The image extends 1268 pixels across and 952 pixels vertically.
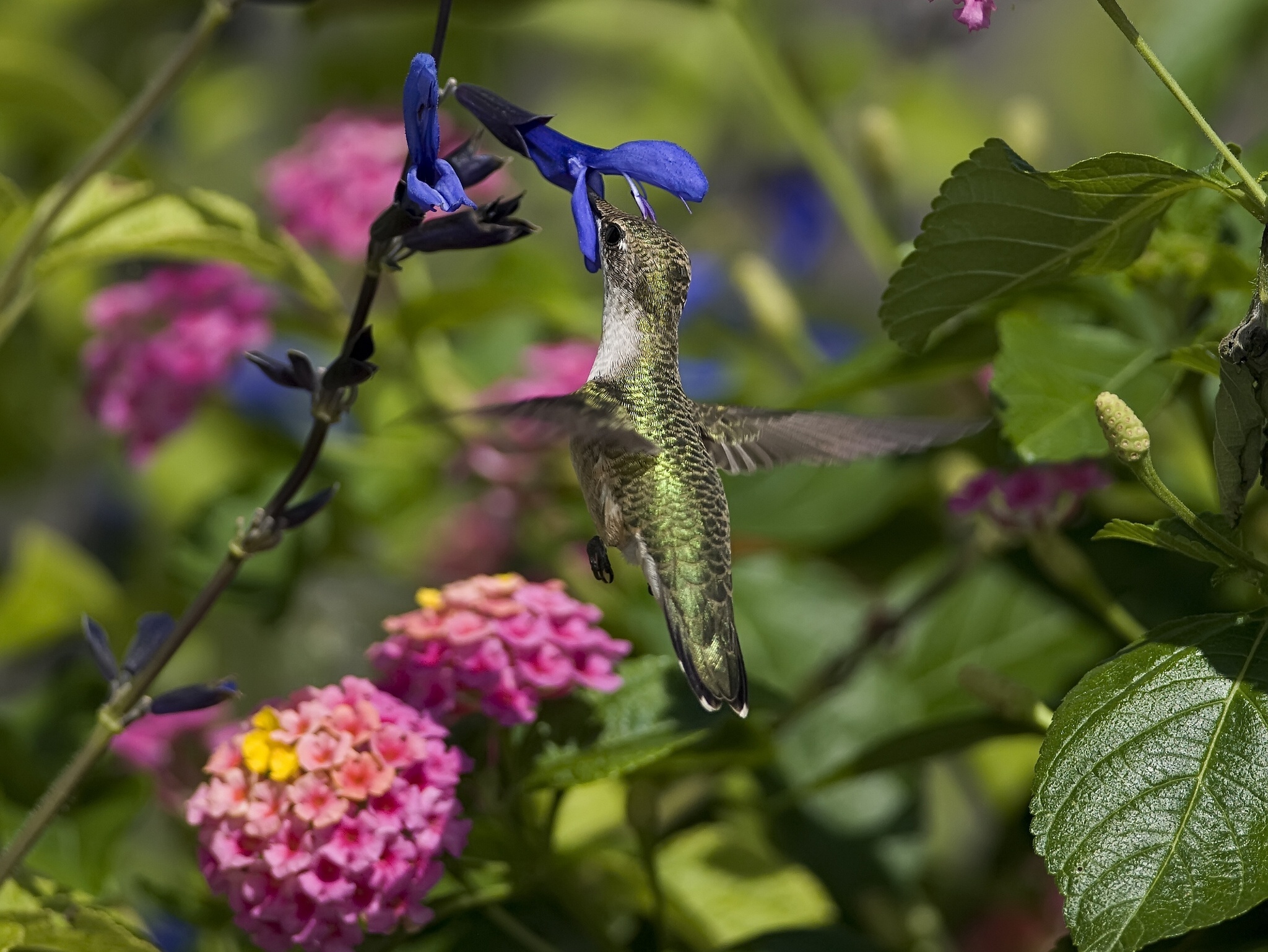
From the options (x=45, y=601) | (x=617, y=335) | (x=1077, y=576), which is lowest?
(x=45, y=601)

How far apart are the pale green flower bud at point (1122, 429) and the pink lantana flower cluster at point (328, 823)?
18.3 inches

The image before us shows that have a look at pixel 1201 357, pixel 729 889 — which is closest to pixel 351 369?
pixel 1201 357

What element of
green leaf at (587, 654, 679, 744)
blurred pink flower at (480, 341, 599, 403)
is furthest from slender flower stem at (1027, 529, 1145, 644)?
blurred pink flower at (480, 341, 599, 403)

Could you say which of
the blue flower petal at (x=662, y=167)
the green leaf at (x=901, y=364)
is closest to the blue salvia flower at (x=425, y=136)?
the blue flower petal at (x=662, y=167)

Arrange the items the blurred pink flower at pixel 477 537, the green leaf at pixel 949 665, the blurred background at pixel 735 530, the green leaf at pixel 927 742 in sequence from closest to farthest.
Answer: the green leaf at pixel 927 742, the blurred background at pixel 735 530, the green leaf at pixel 949 665, the blurred pink flower at pixel 477 537

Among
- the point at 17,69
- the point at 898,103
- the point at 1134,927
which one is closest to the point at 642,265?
the point at 1134,927

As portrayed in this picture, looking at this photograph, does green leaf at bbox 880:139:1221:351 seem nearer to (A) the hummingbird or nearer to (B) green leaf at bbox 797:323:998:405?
(A) the hummingbird

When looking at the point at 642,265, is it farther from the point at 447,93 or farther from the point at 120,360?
the point at 120,360

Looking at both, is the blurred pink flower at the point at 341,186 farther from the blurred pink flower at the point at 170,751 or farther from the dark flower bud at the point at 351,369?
the dark flower bud at the point at 351,369

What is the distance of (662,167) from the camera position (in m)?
0.87

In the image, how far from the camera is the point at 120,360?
1616 millimetres

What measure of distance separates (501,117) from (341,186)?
2.74 ft

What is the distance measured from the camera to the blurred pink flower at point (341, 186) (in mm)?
1702

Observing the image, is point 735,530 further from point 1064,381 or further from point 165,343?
point 165,343
